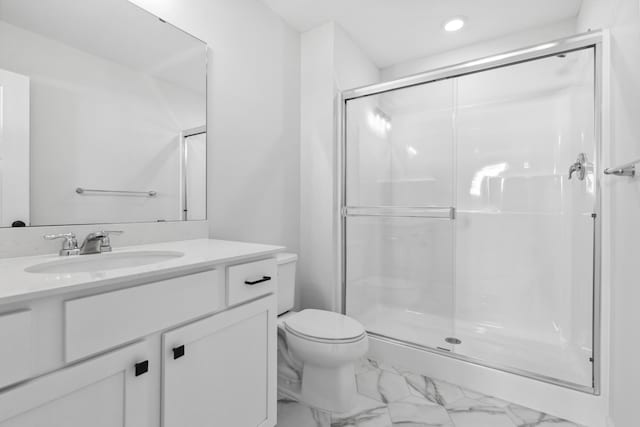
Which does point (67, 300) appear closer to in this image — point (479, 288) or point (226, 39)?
point (226, 39)

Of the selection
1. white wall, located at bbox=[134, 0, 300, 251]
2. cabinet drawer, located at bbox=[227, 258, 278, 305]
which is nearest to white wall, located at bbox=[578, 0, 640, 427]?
cabinet drawer, located at bbox=[227, 258, 278, 305]

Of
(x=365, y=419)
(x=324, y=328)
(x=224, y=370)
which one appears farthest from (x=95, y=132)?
(x=365, y=419)

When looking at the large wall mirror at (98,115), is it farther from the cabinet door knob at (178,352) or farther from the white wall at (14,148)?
the cabinet door knob at (178,352)

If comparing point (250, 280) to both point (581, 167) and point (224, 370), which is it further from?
point (581, 167)

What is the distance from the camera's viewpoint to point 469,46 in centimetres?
254

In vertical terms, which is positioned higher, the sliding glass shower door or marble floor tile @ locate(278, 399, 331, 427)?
the sliding glass shower door

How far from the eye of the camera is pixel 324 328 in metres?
1.61

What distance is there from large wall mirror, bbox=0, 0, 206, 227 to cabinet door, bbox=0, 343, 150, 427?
674mm

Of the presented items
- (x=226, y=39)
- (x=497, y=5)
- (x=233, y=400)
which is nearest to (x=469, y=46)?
(x=497, y=5)

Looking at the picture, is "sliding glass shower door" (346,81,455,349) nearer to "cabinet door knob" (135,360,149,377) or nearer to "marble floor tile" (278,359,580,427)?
"marble floor tile" (278,359,580,427)

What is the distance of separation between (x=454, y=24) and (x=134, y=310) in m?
2.62

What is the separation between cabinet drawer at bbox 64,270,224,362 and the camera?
2.33 ft

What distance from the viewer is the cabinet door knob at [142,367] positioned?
0.82 metres

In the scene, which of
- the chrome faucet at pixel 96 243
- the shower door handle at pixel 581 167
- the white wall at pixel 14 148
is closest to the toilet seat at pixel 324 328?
the chrome faucet at pixel 96 243
